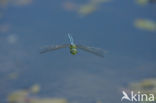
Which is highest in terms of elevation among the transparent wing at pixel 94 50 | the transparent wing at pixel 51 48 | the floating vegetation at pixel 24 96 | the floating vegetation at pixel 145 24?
the floating vegetation at pixel 145 24

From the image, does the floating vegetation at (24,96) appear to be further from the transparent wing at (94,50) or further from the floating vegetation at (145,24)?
the floating vegetation at (145,24)

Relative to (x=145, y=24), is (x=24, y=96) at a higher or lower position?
lower

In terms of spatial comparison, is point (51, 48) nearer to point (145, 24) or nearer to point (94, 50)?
point (94, 50)

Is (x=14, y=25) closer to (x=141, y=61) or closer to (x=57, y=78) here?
(x=57, y=78)

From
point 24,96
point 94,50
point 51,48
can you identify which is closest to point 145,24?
point 94,50

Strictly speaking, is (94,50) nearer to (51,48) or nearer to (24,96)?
(51,48)

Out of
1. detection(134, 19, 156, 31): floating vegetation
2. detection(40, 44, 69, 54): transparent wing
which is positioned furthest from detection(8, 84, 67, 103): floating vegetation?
detection(134, 19, 156, 31): floating vegetation

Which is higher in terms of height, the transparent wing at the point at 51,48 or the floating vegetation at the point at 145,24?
the floating vegetation at the point at 145,24

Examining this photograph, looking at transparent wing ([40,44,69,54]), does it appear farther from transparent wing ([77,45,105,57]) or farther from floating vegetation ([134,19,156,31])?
floating vegetation ([134,19,156,31])

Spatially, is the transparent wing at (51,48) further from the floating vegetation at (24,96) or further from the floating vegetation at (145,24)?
the floating vegetation at (145,24)

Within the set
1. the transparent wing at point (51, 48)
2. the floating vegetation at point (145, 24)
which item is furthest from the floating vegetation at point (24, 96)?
the floating vegetation at point (145, 24)

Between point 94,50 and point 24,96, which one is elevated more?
point 94,50
